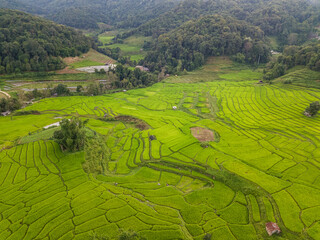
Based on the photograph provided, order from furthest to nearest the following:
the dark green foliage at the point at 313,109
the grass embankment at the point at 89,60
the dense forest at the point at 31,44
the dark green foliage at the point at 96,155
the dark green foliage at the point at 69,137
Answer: the grass embankment at the point at 89,60 < the dense forest at the point at 31,44 < the dark green foliage at the point at 313,109 < the dark green foliage at the point at 69,137 < the dark green foliage at the point at 96,155

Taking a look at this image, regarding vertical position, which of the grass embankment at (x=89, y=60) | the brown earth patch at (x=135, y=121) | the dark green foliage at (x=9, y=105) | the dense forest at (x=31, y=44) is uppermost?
the dense forest at (x=31, y=44)

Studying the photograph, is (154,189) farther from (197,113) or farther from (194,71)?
(194,71)

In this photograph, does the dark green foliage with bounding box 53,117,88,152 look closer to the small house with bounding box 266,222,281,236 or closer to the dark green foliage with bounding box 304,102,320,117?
the small house with bounding box 266,222,281,236

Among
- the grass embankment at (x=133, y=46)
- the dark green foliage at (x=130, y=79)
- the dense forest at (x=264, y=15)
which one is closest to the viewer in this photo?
the dark green foliage at (x=130, y=79)

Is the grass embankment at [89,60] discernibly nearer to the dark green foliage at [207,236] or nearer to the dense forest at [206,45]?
the dense forest at [206,45]

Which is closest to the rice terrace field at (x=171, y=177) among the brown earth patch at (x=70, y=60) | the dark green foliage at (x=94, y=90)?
the dark green foliage at (x=94, y=90)

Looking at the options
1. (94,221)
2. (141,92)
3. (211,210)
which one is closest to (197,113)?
(141,92)

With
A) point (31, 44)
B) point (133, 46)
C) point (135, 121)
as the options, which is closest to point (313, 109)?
point (135, 121)
